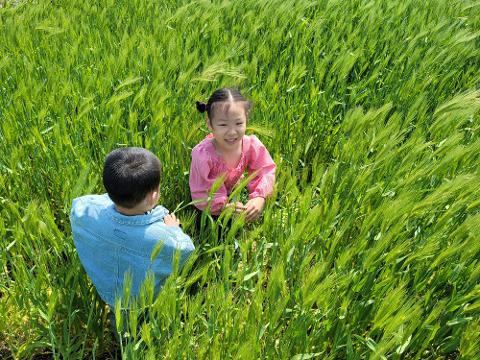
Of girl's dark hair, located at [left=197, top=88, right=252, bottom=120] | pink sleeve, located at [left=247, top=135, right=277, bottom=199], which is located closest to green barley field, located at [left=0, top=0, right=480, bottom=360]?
pink sleeve, located at [left=247, top=135, right=277, bottom=199]

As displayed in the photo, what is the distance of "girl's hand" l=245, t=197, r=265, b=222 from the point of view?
5.39 feet

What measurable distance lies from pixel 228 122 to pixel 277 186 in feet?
0.99

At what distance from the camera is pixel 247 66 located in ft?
7.23

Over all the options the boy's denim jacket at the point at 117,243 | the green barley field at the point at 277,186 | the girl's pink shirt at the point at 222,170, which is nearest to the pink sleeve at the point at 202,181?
the girl's pink shirt at the point at 222,170

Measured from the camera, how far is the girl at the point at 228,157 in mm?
1644

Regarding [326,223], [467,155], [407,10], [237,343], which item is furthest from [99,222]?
[407,10]

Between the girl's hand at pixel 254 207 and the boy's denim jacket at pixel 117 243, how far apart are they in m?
0.39

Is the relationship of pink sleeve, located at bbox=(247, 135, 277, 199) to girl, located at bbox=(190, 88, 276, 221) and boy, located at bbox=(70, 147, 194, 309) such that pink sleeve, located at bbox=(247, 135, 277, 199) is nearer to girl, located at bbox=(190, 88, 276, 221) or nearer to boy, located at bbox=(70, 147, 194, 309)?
girl, located at bbox=(190, 88, 276, 221)

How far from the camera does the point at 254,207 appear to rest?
5.40ft

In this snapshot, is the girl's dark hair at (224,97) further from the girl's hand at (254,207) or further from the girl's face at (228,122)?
the girl's hand at (254,207)

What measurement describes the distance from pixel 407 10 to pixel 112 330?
9.28 ft

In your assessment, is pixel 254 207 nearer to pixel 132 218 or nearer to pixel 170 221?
pixel 170 221

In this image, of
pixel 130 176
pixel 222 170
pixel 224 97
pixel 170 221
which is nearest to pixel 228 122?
pixel 224 97

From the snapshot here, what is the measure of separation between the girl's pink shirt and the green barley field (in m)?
0.06
